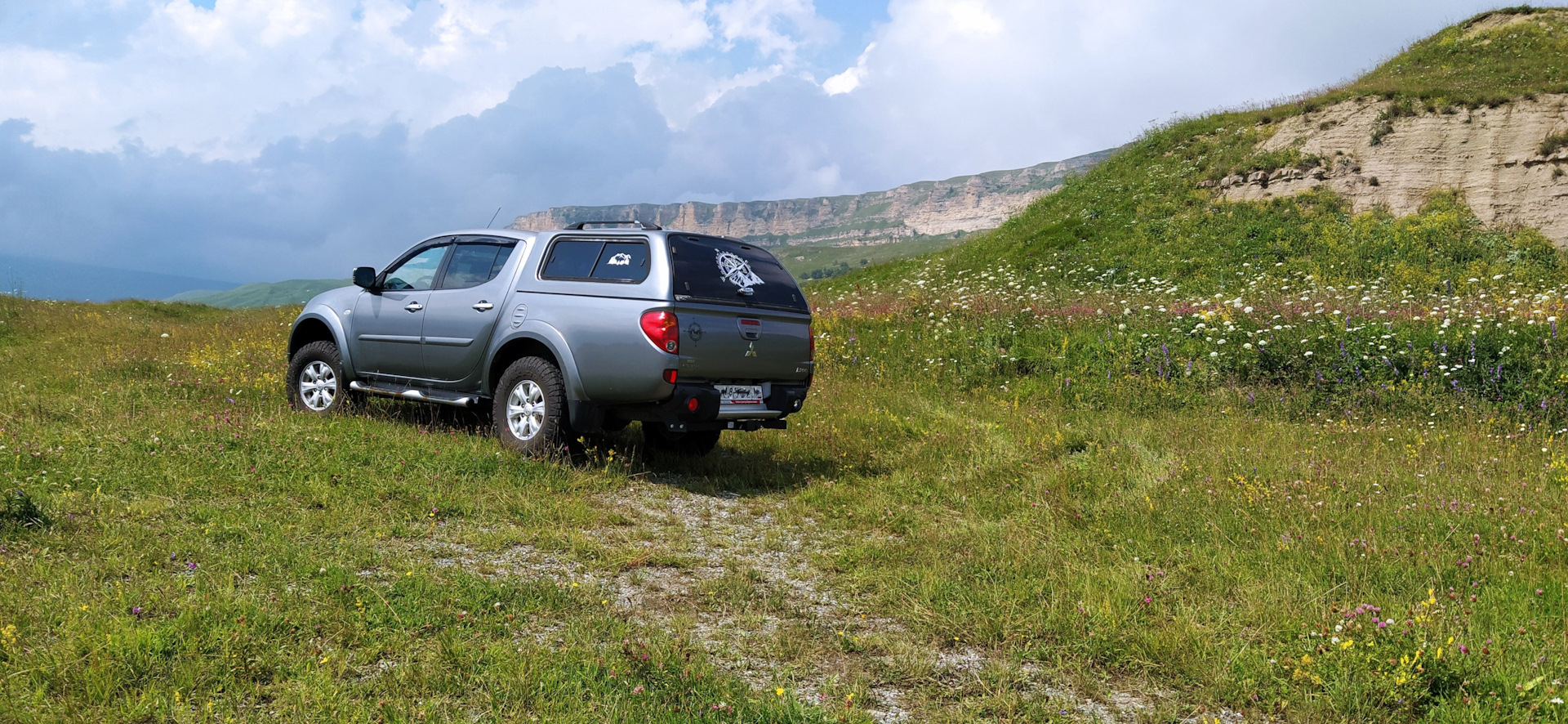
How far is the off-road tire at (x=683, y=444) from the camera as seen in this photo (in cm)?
814

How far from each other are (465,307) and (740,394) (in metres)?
2.73

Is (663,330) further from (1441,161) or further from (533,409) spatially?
(1441,161)

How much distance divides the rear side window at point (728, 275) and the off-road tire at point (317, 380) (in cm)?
423

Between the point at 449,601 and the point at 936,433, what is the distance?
17.5 feet

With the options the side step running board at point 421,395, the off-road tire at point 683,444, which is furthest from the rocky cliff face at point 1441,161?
the side step running board at point 421,395

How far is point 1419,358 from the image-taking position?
30.6 feet

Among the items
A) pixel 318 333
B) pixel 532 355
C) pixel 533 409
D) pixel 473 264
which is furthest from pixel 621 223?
pixel 318 333

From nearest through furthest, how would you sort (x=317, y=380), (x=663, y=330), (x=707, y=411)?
(x=663, y=330) < (x=707, y=411) < (x=317, y=380)

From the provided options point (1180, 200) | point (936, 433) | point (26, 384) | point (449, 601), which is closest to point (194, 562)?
point (449, 601)

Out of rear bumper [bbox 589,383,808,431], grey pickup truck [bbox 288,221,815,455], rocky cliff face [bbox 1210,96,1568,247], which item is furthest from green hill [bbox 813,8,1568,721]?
grey pickup truck [bbox 288,221,815,455]

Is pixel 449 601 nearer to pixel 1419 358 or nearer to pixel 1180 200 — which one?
pixel 1419 358

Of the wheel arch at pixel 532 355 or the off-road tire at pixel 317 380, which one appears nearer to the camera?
the wheel arch at pixel 532 355

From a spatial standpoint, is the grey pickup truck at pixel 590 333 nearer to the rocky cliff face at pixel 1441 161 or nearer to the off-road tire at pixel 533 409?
the off-road tire at pixel 533 409

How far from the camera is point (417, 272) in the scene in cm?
846
